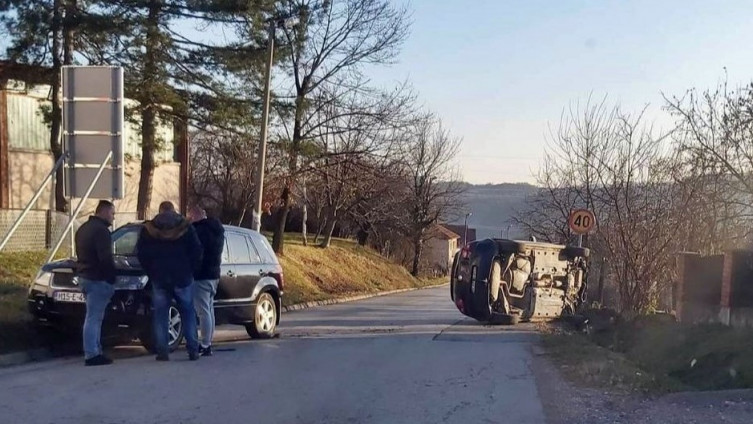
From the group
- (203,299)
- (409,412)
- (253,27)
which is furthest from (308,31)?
(409,412)

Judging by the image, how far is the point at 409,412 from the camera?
795 centimetres

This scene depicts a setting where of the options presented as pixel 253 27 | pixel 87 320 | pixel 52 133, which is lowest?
pixel 87 320

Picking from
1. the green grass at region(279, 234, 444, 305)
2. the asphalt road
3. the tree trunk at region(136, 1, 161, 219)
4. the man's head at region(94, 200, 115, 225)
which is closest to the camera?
the asphalt road

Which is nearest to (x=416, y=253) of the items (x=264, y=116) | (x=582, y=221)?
(x=264, y=116)

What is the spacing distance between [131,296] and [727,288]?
10.3m

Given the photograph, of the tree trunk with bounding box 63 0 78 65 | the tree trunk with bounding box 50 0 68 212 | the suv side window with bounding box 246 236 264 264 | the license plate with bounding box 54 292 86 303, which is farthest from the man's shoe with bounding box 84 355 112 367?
the tree trunk with bounding box 63 0 78 65

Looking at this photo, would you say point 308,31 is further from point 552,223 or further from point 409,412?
point 409,412

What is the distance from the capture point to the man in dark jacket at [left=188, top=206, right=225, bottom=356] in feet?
35.9

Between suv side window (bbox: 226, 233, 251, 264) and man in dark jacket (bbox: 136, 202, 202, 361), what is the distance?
2422mm

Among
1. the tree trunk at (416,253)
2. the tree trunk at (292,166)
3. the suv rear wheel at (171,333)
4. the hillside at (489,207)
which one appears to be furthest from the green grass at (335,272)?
the hillside at (489,207)

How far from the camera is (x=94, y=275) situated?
996 centimetres

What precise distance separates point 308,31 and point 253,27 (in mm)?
5802

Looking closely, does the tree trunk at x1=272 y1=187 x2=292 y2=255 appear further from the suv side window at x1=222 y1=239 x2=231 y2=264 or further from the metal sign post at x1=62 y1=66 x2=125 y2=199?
the suv side window at x1=222 y1=239 x2=231 y2=264

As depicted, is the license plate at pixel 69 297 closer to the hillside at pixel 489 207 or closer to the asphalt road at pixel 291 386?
the asphalt road at pixel 291 386
